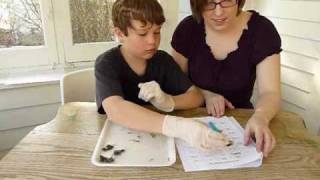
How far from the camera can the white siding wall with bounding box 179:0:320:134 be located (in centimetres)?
156

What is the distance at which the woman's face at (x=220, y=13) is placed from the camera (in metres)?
1.16

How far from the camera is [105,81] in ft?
3.37

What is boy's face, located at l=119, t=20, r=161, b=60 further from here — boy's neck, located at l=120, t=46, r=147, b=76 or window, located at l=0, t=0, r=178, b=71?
window, located at l=0, t=0, r=178, b=71

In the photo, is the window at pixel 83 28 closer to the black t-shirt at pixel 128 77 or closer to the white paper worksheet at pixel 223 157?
the black t-shirt at pixel 128 77

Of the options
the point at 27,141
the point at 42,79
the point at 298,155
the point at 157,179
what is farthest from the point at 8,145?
the point at 298,155

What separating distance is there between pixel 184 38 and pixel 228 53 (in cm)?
20

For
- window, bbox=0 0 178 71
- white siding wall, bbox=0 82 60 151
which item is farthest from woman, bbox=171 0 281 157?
white siding wall, bbox=0 82 60 151

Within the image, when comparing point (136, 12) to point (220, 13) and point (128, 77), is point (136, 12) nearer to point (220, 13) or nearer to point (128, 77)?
point (128, 77)

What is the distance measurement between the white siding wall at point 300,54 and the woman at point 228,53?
1.45 ft

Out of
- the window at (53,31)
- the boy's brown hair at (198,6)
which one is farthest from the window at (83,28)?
the boy's brown hair at (198,6)

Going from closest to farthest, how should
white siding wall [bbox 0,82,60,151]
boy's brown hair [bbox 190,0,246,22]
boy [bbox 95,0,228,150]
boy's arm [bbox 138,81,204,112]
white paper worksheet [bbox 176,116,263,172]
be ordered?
white paper worksheet [bbox 176,116,263,172] < boy [bbox 95,0,228,150] < boy's arm [bbox 138,81,204,112] < boy's brown hair [bbox 190,0,246,22] < white siding wall [bbox 0,82,60,151]

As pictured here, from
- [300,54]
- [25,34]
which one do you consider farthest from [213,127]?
[25,34]

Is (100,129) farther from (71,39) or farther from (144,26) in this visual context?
(71,39)

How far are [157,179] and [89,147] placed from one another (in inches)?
9.2
